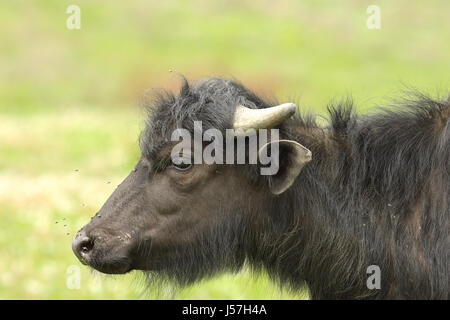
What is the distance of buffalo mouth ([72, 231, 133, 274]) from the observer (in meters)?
6.78

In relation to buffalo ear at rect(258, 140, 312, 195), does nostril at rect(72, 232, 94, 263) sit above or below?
below

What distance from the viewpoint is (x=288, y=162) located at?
266 inches

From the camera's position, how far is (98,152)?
21000mm

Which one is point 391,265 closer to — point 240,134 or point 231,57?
point 240,134

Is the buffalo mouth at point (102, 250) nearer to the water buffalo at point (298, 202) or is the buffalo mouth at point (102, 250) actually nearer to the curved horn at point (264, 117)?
the water buffalo at point (298, 202)

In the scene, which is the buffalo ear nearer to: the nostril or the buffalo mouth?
the buffalo mouth

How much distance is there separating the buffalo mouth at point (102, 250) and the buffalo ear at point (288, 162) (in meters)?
1.35

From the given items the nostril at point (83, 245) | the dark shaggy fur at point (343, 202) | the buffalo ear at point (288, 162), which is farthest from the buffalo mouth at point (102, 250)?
the buffalo ear at point (288, 162)

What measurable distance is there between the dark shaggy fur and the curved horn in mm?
141

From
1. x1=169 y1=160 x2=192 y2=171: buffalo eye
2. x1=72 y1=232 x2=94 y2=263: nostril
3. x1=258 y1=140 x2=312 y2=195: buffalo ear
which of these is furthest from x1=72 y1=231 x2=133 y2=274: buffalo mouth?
x1=258 y1=140 x2=312 y2=195: buffalo ear

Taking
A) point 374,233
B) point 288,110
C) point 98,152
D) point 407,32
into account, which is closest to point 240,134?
point 288,110

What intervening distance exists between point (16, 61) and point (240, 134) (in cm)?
3720

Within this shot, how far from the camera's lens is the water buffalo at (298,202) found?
266 inches

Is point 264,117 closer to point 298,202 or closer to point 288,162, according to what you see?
point 288,162
